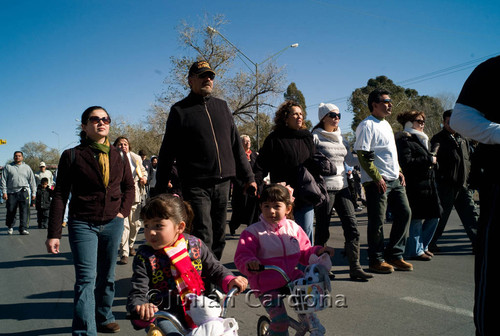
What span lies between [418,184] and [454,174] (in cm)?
80

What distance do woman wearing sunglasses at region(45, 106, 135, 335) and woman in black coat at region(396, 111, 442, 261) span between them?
4.11m

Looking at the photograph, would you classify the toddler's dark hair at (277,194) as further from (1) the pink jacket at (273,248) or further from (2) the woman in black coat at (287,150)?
(2) the woman in black coat at (287,150)

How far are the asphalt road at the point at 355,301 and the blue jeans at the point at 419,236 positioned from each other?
22 cm

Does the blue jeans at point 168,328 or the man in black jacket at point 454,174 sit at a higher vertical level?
the man in black jacket at point 454,174

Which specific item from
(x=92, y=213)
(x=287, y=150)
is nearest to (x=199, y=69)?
(x=287, y=150)

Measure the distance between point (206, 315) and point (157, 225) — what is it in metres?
0.68

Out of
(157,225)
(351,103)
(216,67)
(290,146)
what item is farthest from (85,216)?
(351,103)

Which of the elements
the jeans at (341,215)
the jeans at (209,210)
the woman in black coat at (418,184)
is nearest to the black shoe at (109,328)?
the jeans at (209,210)

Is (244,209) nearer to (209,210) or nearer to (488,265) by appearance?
(209,210)

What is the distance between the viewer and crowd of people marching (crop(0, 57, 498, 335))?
2455 mm

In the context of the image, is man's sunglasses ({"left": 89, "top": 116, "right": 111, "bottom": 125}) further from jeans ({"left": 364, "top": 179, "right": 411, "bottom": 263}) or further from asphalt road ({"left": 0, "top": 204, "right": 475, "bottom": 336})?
jeans ({"left": 364, "top": 179, "right": 411, "bottom": 263})

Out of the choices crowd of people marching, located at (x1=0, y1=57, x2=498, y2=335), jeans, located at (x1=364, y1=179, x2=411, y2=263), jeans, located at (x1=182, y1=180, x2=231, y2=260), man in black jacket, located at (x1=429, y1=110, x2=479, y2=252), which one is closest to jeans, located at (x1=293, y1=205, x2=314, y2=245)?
crowd of people marching, located at (x1=0, y1=57, x2=498, y2=335)

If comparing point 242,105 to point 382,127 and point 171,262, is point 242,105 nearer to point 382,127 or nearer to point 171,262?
point 382,127

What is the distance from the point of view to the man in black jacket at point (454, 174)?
6160mm
